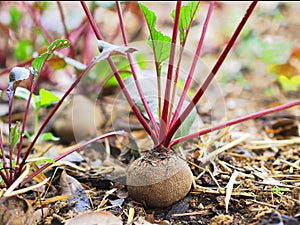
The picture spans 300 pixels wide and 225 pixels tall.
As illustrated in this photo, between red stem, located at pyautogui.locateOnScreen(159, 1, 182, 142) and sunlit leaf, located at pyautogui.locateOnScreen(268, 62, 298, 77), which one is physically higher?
red stem, located at pyautogui.locateOnScreen(159, 1, 182, 142)

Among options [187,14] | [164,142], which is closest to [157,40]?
[187,14]

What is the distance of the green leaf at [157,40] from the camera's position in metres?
0.94

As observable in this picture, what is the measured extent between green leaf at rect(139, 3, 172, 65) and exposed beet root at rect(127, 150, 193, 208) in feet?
0.82

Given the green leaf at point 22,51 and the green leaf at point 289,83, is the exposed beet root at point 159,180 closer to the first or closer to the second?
the green leaf at point 22,51

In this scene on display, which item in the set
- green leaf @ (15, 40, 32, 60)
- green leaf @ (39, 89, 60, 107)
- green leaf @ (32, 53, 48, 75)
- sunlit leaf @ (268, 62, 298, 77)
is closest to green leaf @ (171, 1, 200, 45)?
green leaf @ (32, 53, 48, 75)

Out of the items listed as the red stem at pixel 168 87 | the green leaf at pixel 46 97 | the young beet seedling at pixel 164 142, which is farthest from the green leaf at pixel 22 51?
the red stem at pixel 168 87

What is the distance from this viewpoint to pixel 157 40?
0.94 metres

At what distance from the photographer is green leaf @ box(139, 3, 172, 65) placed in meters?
0.94

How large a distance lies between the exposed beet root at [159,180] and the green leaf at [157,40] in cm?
25

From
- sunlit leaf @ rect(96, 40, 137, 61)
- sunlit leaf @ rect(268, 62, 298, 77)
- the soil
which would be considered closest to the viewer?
sunlit leaf @ rect(96, 40, 137, 61)

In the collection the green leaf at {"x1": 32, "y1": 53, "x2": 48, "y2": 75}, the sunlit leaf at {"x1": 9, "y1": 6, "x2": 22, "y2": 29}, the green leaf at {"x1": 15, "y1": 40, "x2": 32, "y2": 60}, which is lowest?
the green leaf at {"x1": 15, "y1": 40, "x2": 32, "y2": 60}

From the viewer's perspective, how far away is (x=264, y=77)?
2.39 metres

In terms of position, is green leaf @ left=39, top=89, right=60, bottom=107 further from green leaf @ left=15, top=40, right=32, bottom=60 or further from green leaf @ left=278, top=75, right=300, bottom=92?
green leaf @ left=278, top=75, right=300, bottom=92

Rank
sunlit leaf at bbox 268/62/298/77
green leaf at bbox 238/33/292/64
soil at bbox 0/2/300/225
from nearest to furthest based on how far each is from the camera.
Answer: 1. soil at bbox 0/2/300/225
2. sunlit leaf at bbox 268/62/298/77
3. green leaf at bbox 238/33/292/64
